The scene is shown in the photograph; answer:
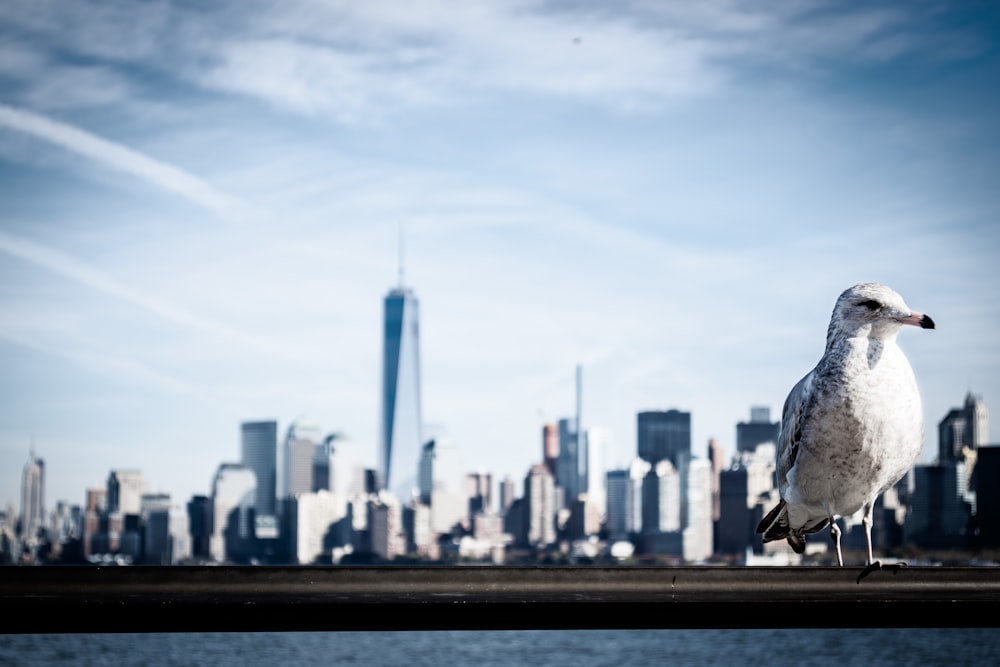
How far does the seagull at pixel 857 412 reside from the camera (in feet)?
11.0

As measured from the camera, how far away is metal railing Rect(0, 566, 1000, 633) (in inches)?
86.7

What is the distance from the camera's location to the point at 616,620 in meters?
2.29

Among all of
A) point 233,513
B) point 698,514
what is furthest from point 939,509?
point 233,513

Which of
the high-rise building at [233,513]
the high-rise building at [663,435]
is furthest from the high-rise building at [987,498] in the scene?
the high-rise building at [233,513]

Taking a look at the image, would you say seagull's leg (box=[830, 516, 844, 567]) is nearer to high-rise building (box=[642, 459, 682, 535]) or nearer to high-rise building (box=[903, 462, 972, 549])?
high-rise building (box=[903, 462, 972, 549])

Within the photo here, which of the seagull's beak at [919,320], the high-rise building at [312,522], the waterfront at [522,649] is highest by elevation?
the seagull's beak at [919,320]

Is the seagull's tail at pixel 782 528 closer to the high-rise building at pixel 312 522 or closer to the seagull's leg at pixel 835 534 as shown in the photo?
Result: the seagull's leg at pixel 835 534

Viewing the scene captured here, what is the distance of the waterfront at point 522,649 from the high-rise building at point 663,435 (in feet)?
202

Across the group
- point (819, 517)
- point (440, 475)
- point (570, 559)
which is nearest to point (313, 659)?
point (819, 517)

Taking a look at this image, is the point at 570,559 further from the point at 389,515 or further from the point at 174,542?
the point at 174,542

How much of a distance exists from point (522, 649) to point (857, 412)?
1923 inches

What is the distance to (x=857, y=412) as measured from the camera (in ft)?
11.1

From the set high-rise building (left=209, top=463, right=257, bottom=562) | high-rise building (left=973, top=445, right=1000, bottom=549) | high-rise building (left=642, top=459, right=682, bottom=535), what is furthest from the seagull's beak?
high-rise building (left=209, top=463, right=257, bottom=562)

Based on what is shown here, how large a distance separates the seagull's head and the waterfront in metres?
41.4
